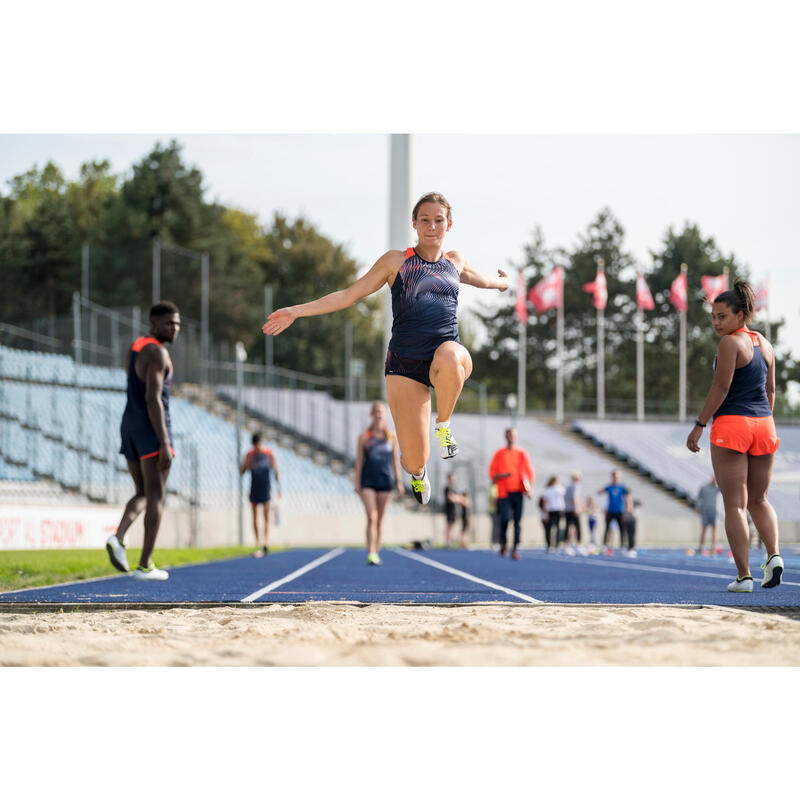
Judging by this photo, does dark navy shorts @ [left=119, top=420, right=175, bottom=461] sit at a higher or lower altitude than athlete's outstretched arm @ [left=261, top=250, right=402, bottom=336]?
lower

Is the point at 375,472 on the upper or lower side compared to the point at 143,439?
lower

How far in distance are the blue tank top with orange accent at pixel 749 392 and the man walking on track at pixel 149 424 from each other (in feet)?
14.2

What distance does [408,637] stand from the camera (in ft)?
17.5

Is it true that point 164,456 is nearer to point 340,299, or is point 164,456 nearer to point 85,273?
point 340,299

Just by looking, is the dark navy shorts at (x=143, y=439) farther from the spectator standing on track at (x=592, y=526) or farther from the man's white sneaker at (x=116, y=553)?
the spectator standing on track at (x=592, y=526)

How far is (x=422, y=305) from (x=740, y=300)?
2.33 metres

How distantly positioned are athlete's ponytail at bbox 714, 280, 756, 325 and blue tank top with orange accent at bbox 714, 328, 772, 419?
166mm

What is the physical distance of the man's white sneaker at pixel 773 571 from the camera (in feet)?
24.1

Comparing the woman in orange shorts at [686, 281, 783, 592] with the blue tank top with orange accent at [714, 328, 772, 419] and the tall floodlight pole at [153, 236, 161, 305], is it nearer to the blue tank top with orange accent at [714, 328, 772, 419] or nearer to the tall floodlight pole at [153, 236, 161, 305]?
the blue tank top with orange accent at [714, 328, 772, 419]

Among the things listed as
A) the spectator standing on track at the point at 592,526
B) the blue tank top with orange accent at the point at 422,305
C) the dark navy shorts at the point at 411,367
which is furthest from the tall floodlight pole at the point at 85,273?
the blue tank top with orange accent at the point at 422,305

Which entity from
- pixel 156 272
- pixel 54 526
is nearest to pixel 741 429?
pixel 54 526

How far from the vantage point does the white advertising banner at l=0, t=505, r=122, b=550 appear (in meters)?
15.5

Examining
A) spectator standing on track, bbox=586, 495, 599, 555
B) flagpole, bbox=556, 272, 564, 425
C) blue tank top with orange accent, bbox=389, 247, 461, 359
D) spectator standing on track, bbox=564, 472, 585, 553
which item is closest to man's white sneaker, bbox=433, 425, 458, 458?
blue tank top with orange accent, bbox=389, 247, 461, 359

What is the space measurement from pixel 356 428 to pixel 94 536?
23.2 metres
